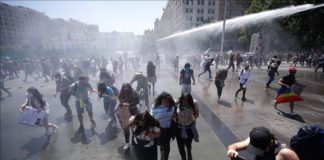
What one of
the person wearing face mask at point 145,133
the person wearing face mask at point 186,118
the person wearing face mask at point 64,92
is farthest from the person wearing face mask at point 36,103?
the person wearing face mask at point 186,118

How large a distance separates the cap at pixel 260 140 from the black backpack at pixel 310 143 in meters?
0.38

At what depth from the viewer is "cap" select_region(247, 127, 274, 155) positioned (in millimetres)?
2006

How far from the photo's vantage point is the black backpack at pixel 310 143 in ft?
6.74

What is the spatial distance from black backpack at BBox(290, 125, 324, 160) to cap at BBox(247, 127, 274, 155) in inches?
15.1

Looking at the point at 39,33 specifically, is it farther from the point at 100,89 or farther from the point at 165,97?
the point at 165,97

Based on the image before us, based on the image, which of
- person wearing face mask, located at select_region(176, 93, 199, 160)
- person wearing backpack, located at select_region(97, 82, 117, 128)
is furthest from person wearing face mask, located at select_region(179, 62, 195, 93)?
person wearing face mask, located at select_region(176, 93, 199, 160)

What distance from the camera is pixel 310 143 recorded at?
209 cm

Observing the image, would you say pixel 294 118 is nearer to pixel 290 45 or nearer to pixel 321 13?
pixel 321 13

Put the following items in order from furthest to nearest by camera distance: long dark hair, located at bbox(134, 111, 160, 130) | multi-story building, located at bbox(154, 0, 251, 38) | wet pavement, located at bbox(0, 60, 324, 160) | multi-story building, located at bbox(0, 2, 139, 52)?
multi-story building, located at bbox(0, 2, 139, 52) < multi-story building, located at bbox(154, 0, 251, 38) < wet pavement, located at bbox(0, 60, 324, 160) < long dark hair, located at bbox(134, 111, 160, 130)

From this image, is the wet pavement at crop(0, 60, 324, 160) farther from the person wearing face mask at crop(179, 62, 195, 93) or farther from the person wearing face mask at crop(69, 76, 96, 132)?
the person wearing face mask at crop(179, 62, 195, 93)

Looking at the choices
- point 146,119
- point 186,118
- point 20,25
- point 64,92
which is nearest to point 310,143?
point 186,118

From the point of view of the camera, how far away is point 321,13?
22.1 m

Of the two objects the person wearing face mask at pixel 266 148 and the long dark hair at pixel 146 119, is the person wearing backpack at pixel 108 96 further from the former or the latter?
the person wearing face mask at pixel 266 148

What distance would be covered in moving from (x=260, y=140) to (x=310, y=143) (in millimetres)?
574
